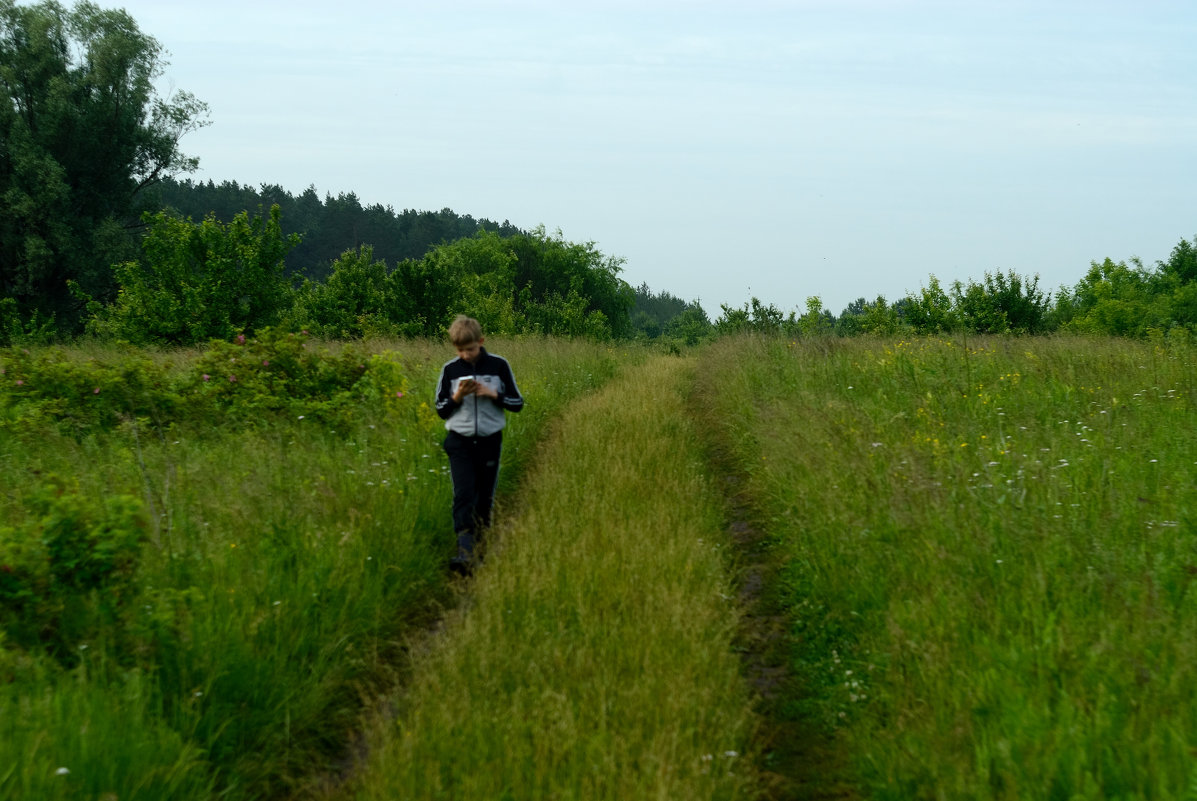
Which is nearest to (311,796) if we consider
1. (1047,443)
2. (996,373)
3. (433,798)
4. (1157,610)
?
(433,798)

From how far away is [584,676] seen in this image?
13.5ft

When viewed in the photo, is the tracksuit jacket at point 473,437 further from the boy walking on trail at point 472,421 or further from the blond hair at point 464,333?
the blond hair at point 464,333

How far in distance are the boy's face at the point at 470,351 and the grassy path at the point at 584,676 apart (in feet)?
4.35

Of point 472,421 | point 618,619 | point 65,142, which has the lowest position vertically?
point 618,619

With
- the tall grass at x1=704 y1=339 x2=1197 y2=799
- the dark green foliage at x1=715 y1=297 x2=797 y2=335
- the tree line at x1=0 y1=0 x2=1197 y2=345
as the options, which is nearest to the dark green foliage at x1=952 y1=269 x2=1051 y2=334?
the tree line at x1=0 y1=0 x2=1197 y2=345

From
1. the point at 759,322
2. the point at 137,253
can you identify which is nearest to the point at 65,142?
the point at 137,253

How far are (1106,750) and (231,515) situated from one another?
523cm

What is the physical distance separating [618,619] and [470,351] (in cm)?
283

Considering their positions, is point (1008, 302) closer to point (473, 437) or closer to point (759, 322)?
point (759, 322)

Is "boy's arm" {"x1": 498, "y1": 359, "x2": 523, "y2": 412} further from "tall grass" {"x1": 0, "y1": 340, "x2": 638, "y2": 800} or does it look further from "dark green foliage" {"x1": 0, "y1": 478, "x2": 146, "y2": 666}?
"dark green foliage" {"x1": 0, "y1": 478, "x2": 146, "y2": 666}

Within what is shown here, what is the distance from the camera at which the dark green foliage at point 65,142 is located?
3678cm

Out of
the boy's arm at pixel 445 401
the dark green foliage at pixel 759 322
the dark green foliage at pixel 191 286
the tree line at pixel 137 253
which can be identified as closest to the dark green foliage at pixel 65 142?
the tree line at pixel 137 253

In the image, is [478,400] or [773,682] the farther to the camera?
[478,400]

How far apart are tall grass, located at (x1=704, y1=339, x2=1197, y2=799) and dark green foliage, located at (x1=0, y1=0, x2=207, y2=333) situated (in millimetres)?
38102
